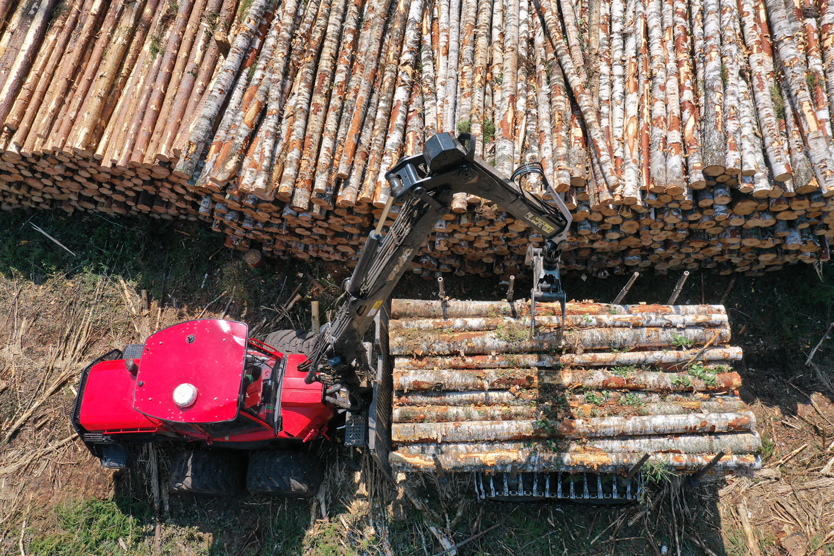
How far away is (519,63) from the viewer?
27.5 ft

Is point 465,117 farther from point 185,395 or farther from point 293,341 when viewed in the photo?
point 185,395

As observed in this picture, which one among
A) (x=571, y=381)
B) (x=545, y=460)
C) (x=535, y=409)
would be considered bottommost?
(x=545, y=460)

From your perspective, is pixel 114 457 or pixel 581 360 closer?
pixel 581 360

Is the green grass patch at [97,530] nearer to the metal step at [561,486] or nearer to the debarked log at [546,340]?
the debarked log at [546,340]

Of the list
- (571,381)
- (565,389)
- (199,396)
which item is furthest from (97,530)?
(571,381)

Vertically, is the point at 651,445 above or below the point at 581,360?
below

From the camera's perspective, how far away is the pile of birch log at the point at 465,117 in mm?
7559

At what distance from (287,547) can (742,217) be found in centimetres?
882

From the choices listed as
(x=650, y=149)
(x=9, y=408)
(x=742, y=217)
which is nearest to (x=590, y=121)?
(x=650, y=149)

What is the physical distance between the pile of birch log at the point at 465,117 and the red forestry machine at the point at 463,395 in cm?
154

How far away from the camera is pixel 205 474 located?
7.79 metres

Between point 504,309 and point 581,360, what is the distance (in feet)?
4.30

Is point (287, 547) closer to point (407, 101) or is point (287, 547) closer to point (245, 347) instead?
point (245, 347)

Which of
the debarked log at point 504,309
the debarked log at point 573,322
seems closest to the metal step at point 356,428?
the debarked log at point 573,322
